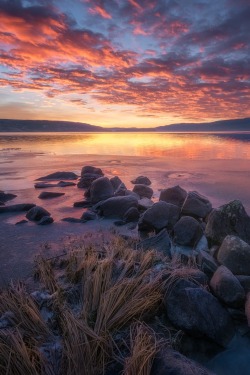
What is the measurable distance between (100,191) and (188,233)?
5627 mm

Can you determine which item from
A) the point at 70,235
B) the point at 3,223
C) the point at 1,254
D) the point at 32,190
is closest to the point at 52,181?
the point at 32,190

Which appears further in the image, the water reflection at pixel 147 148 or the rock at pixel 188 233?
the water reflection at pixel 147 148

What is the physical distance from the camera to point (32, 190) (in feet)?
46.5

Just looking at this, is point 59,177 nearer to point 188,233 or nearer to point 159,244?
point 188,233

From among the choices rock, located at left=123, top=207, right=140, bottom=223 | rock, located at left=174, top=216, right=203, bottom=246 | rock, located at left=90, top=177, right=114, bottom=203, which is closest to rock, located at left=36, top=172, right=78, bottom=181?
rock, located at left=90, top=177, right=114, bottom=203

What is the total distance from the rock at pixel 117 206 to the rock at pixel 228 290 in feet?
17.3

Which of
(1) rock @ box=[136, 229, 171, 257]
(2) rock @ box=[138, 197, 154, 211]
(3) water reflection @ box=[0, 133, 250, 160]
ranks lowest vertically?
(3) water reflection @ box=[0, 133, 250, 160]

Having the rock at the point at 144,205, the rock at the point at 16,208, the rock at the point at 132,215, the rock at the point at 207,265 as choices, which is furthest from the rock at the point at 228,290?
the rock at the point at 16,208

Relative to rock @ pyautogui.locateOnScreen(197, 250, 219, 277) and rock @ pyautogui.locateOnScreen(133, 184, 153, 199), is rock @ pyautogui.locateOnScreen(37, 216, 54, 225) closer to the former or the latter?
rock @ pyautogui.locateOnScreen(133, 184, 153, 199)

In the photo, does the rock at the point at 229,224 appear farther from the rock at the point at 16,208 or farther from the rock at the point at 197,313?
the rock at the point at 16,208

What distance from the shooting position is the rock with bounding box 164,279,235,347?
13.5 feet

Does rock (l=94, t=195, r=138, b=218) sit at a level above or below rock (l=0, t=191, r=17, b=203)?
above

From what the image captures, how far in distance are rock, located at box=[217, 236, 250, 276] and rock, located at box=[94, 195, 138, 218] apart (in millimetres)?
4540

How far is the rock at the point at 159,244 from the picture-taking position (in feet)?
20.3
